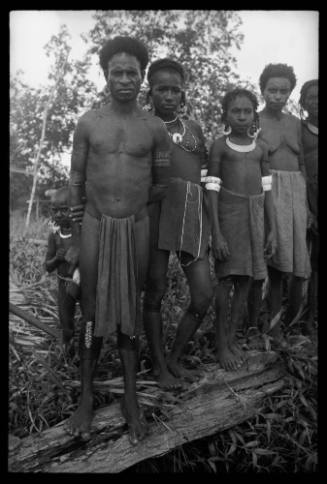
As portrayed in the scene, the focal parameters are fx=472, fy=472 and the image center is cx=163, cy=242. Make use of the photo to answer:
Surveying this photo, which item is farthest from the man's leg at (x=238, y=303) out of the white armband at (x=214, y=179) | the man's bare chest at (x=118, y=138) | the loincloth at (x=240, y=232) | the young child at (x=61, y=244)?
the man's bare chest at (x=118, y=138)

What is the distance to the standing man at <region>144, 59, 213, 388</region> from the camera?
298 centimetres

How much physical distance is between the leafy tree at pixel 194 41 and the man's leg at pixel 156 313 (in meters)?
1.50

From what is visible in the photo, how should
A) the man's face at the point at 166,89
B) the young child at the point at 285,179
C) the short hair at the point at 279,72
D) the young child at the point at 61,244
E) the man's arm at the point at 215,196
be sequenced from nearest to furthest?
1. the man's face at the point at 166,89
2. the man's arm at the point at 215,196
3. the young child at the point at 61,244
4. the short hair at the point at 279,72
5. the young child at the point at 285,179

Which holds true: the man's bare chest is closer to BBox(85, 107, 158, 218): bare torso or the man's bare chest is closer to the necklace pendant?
BBox(85, 107, 158, 218): bare torso

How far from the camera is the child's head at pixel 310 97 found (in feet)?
11.5

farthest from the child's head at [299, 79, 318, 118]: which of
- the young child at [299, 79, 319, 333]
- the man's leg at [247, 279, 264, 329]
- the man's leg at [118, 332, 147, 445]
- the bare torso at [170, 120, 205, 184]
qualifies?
the man's leg at [118, 332, 147, 445]

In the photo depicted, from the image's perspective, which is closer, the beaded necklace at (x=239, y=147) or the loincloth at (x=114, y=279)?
the loincloth at (x=114, y=279)

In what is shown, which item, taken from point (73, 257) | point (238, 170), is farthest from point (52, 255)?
point (238, 170)

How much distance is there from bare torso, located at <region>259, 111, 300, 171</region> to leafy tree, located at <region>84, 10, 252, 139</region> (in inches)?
22.6

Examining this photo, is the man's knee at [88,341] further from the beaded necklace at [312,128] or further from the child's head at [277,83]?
the beaded necklace at [312,128]

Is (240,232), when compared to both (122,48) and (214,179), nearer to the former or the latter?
(214,179)

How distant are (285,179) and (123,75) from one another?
1.53 meters
